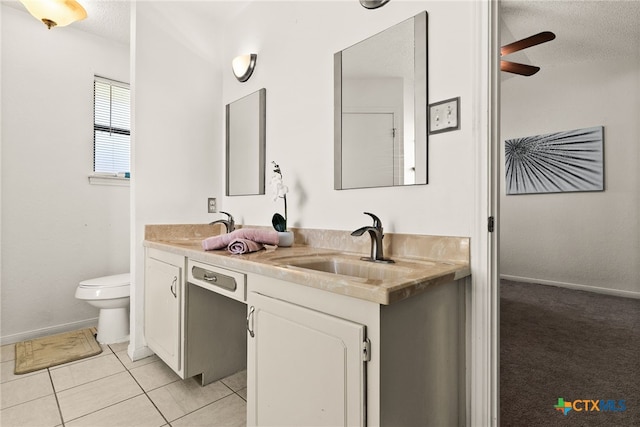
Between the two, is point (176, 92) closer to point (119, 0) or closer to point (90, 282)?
point (119, 0)

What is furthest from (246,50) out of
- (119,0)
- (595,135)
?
(595,135)

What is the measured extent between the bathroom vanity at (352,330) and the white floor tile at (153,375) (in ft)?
2.32

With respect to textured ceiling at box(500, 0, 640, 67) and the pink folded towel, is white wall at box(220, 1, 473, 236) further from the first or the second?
textured ceiling at box(500, 0, 640, 67)

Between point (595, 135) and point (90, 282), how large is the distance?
525 centimetres

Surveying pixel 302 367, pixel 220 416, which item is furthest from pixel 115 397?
pixel 302 367

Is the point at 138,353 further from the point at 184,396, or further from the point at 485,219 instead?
the point at 485,219

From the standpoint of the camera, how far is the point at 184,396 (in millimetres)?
1666

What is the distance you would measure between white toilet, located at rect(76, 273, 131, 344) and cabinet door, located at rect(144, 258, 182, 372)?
1.06ft

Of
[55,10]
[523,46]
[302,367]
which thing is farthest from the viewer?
[523,46]

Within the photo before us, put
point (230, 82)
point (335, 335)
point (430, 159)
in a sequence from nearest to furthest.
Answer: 1. point (335, 335)
2. point (430, 159)
3. point (230, 82)

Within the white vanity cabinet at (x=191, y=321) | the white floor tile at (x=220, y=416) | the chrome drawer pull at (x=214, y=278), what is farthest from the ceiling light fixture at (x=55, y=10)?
the white floor tile at (x=220, y=416)

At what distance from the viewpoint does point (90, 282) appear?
2273 millimetres

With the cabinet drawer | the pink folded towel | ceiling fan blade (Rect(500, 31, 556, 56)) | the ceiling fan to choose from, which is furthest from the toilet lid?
ceiling fan blade (Rect(500, 31, 556, 56))

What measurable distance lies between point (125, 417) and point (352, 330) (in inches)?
52.9
